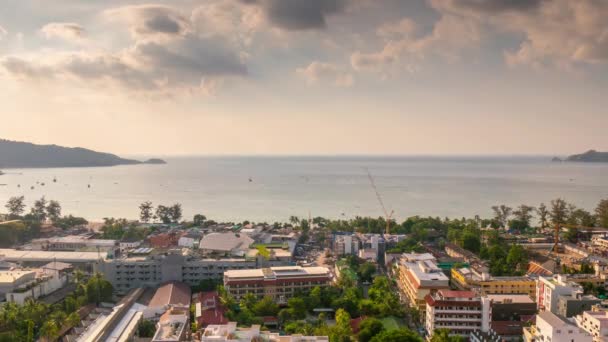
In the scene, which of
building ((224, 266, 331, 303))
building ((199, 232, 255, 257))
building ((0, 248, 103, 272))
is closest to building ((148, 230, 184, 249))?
building ((199, 232, 255, 257))

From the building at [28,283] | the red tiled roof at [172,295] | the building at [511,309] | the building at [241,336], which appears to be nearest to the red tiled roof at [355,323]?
the building at [241,336]

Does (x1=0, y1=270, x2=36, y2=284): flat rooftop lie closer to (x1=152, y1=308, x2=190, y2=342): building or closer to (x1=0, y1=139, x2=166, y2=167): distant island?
(x1=152, y1=308, x2=190, y2=342): building

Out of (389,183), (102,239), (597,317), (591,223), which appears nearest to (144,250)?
(102,239)

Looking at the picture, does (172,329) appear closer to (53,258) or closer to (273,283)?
(273,283)

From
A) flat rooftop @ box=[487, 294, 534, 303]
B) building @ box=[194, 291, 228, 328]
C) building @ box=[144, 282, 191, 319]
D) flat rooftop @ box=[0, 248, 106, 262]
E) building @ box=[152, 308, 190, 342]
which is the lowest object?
building @ box=[144, 282, 191, 319]

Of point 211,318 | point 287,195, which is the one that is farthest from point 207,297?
point 287,195

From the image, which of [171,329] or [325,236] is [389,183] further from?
[171,329]
